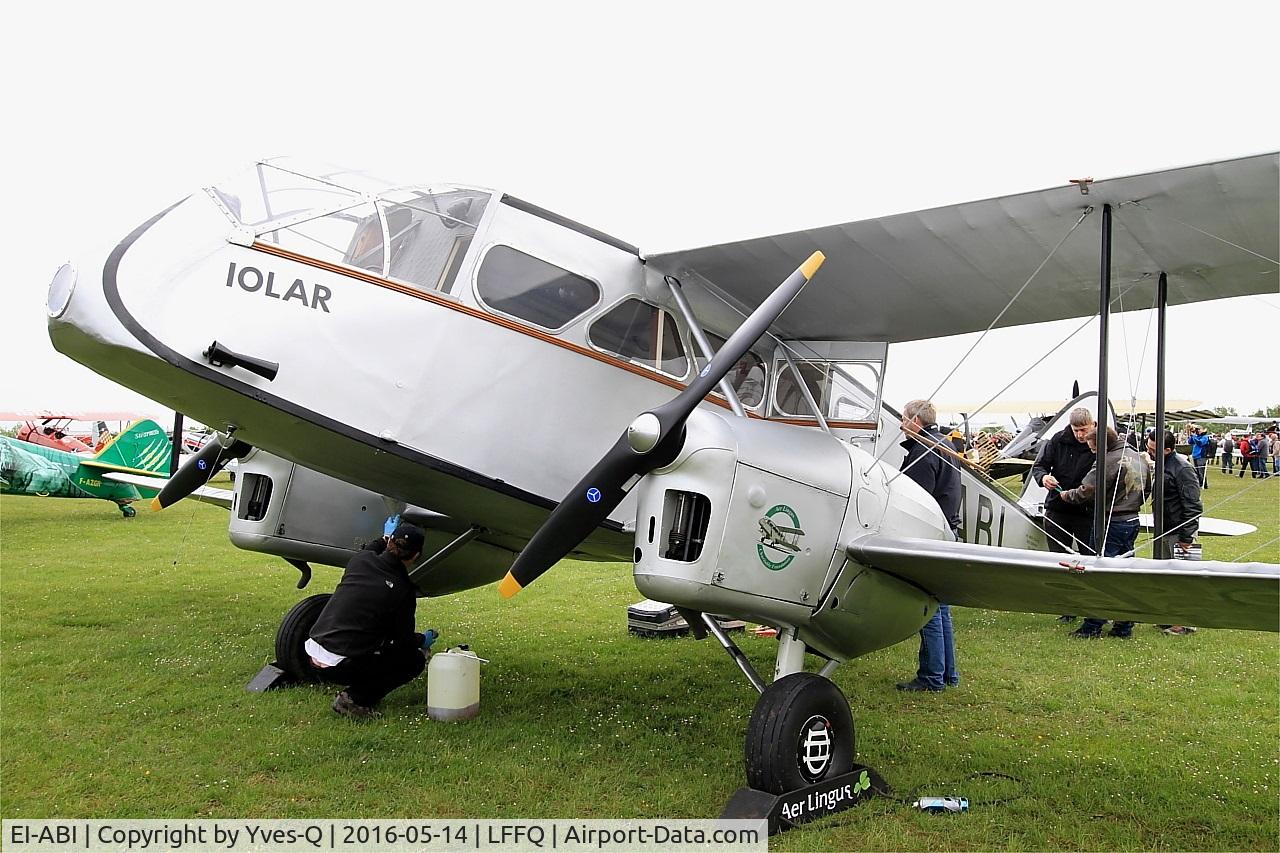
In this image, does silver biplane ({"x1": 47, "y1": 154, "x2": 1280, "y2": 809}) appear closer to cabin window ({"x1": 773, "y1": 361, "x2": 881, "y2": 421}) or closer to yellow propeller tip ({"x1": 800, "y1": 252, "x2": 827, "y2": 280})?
yellow propeller tip ({"x1": 800, "y1": 252, "x2": 827, "y2": 280})

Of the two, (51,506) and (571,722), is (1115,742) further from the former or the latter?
(51,506)

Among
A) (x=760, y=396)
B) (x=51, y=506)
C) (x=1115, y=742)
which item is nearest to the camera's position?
(x=1115, y=742)

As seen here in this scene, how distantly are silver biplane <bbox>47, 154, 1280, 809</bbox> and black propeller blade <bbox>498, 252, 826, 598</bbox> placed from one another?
0.7 inches

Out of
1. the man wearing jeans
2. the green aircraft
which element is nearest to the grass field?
the man wearing jeans

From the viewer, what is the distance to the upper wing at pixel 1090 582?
4.70m

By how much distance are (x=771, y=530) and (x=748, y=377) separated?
201 centimetres

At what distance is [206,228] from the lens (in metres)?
4.95

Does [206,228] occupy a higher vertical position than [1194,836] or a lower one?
higher

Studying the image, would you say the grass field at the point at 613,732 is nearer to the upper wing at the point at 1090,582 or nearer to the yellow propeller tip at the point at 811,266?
the upper wing at the point at 1090,582

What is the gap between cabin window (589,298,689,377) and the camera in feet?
19.6

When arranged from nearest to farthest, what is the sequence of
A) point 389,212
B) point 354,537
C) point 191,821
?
point 191,821
point 389,212
point 354,537

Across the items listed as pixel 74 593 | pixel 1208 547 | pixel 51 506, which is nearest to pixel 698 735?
pixel 74 593

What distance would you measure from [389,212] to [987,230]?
377 centimetres

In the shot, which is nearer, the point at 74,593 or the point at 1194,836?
the point at 1194,836
